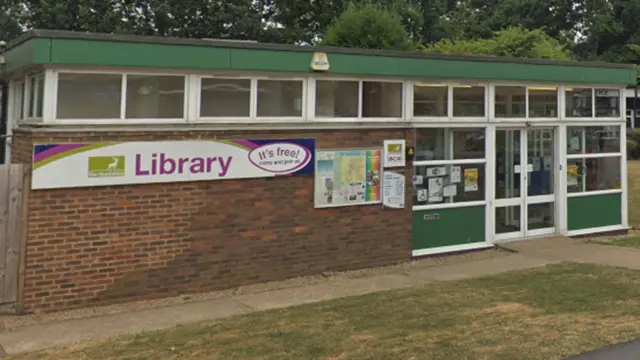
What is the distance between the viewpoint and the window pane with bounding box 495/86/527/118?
1055 centimetres

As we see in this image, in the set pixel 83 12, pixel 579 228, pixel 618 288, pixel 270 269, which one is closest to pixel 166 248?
pixel 270 269

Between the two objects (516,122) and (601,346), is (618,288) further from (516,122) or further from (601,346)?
(516,122)

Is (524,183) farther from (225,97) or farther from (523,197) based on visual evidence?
(225,97)

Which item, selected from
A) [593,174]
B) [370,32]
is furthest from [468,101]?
[370,32]

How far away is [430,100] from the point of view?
9781 millimetres

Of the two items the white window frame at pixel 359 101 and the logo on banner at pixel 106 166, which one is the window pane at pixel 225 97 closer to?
the white window frame at pixel 359 101

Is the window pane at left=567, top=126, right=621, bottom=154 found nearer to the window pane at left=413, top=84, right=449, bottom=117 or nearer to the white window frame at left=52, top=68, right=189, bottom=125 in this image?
the window pane at left=413, top=84, right=449, bottom=117

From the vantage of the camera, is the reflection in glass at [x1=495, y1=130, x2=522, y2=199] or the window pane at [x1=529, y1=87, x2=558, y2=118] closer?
the reflection in glass at [x1=495, y1=130, x2=522, y2=199]

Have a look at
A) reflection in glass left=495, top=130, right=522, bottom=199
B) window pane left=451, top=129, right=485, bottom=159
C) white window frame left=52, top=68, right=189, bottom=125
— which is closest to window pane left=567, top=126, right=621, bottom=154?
reflection in glass left=495, top=130, right=522, bottom=199

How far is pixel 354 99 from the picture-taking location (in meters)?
9.03

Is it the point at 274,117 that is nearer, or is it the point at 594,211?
the point at 274,117

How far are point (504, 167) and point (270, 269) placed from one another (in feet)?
16.5

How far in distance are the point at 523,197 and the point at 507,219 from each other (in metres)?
0.52

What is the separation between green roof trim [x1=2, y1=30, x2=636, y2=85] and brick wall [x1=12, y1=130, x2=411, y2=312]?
0.89m
